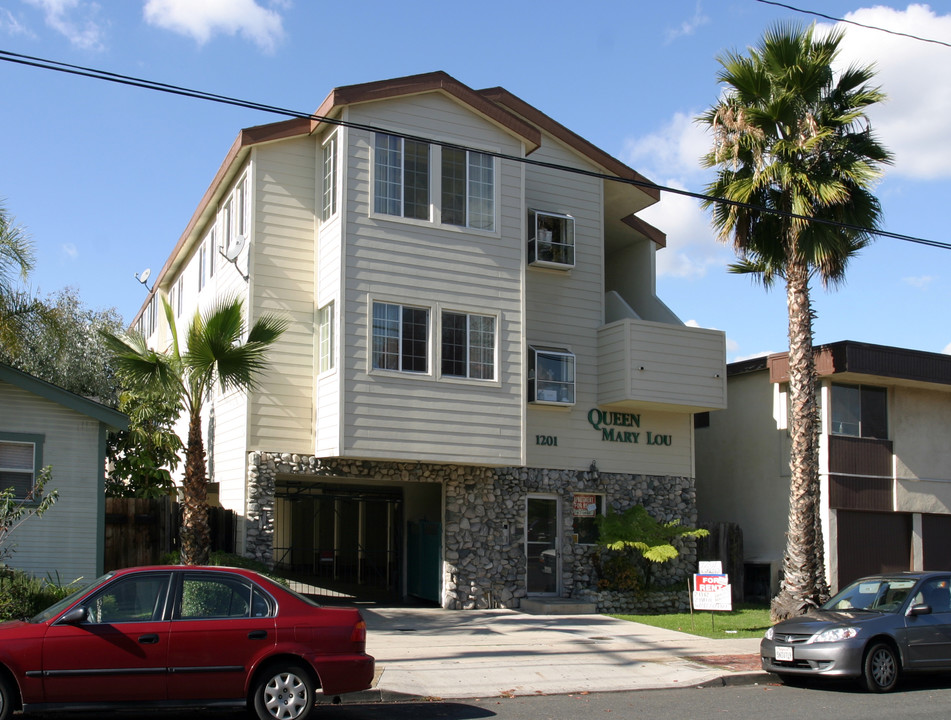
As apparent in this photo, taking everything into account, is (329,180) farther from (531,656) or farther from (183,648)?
(183,648)

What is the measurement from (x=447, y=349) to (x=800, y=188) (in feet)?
23.6

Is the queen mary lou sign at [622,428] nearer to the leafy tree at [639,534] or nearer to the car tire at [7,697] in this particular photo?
the leafy tree at [639,534]

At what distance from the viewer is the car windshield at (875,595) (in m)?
13.1

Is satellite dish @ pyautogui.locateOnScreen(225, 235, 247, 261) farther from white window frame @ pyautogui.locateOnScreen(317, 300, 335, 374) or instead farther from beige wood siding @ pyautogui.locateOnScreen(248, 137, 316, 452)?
white window frame @ pyautogui.locateOnScreen(317, 300, 335, 374)

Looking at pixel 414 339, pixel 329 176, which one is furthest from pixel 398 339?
pixel 329 176

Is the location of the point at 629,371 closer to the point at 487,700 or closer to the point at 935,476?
the point at 935,476

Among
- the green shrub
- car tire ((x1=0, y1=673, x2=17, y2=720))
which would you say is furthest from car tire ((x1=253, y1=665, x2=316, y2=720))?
the green shrub

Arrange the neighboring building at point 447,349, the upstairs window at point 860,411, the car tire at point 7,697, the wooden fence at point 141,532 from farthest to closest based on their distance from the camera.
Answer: the upstairs window at point 860,411 → the wooden fence at point 141,532 → the neighboring building at point 447,349 → the car tire at point 7,697

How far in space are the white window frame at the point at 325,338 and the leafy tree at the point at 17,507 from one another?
5095mm

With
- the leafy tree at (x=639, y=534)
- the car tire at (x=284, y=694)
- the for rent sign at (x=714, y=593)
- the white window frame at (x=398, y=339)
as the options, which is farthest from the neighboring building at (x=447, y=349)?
the car tire at (x=284, y=694)

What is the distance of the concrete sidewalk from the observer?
12.2 metres

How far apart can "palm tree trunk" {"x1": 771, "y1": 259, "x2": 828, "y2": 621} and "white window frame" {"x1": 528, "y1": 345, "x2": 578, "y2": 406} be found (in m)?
4.44

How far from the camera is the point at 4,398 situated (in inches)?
634

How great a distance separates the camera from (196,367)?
51.8 feet
